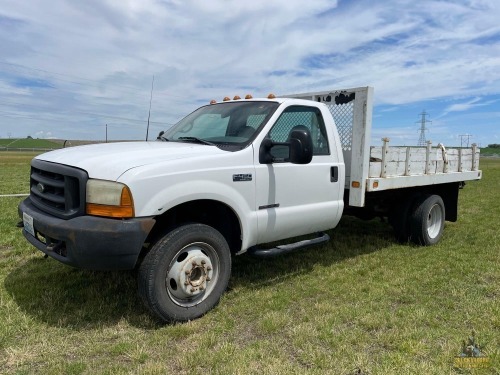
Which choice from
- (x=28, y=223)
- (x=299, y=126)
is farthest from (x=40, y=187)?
(x=299, y=126)

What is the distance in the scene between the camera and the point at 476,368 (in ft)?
9.80

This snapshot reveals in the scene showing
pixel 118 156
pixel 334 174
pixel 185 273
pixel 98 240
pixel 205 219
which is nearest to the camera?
pixel 98 240

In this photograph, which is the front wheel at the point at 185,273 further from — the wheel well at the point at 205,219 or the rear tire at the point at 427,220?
the rear tire at the point at 427,220

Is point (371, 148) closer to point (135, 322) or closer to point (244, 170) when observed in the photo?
point (244, 170)

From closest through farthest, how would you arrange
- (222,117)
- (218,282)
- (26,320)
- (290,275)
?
(26,320), (218,282), (222,117), (290,275)

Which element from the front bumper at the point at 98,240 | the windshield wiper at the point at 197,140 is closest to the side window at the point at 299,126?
the windshield wiper at the point at 197,140

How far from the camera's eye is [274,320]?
3.73 meters

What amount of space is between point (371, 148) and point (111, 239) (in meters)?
3.81

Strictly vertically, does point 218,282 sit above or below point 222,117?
below

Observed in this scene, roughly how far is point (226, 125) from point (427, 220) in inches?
146

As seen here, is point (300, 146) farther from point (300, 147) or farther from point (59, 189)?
point (59, 189)

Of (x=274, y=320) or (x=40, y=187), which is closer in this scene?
(x=274, y=320)

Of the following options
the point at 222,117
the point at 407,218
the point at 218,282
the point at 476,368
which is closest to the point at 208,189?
the point at 218,282

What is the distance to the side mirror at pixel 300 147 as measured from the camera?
3963mm
